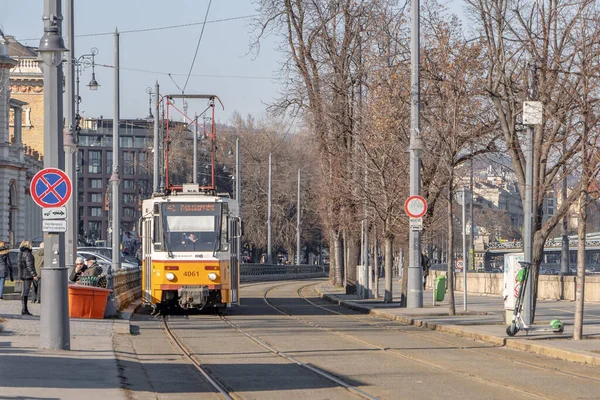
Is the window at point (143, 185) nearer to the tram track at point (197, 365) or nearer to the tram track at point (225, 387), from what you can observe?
the tram track at point (197, 365)

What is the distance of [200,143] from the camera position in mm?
111875

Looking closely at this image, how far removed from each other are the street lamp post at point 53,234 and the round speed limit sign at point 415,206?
1273cm

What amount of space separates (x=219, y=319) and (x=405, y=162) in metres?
9.11

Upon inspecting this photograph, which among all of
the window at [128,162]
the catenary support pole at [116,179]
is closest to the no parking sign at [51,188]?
the catenary support pole at [116,179]

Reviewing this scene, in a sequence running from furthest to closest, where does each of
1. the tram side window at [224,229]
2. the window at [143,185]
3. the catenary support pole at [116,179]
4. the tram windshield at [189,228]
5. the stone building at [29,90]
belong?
the window at [143,185] → the stone building at [29,90] → the catenary support pole at [116,179] → the tram side window at [224,229] → the tram windshield at [189,228]

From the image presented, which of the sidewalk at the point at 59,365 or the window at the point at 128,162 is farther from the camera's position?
the window at the point at 128,162

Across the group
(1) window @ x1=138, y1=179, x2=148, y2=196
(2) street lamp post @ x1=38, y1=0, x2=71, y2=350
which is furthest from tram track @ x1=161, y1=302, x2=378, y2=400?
(1) window @ x1=138, y1=179, x2=148, y2=196

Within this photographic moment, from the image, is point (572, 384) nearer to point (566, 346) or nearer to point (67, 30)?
point (566, 346)

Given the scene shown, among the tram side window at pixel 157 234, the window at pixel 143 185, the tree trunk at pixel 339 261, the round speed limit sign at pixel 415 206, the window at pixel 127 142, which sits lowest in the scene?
the tree trunk at pixel 339 261

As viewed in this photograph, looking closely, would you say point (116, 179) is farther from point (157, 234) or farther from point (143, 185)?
point (143, 185)

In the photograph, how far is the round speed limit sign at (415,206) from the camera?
92.8ft

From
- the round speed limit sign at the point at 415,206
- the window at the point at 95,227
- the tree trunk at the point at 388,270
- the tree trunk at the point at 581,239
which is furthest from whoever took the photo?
the window at the point at 95,227

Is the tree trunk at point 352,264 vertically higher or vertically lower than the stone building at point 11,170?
lower

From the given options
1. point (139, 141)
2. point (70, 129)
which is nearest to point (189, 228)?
point (70, 129)
